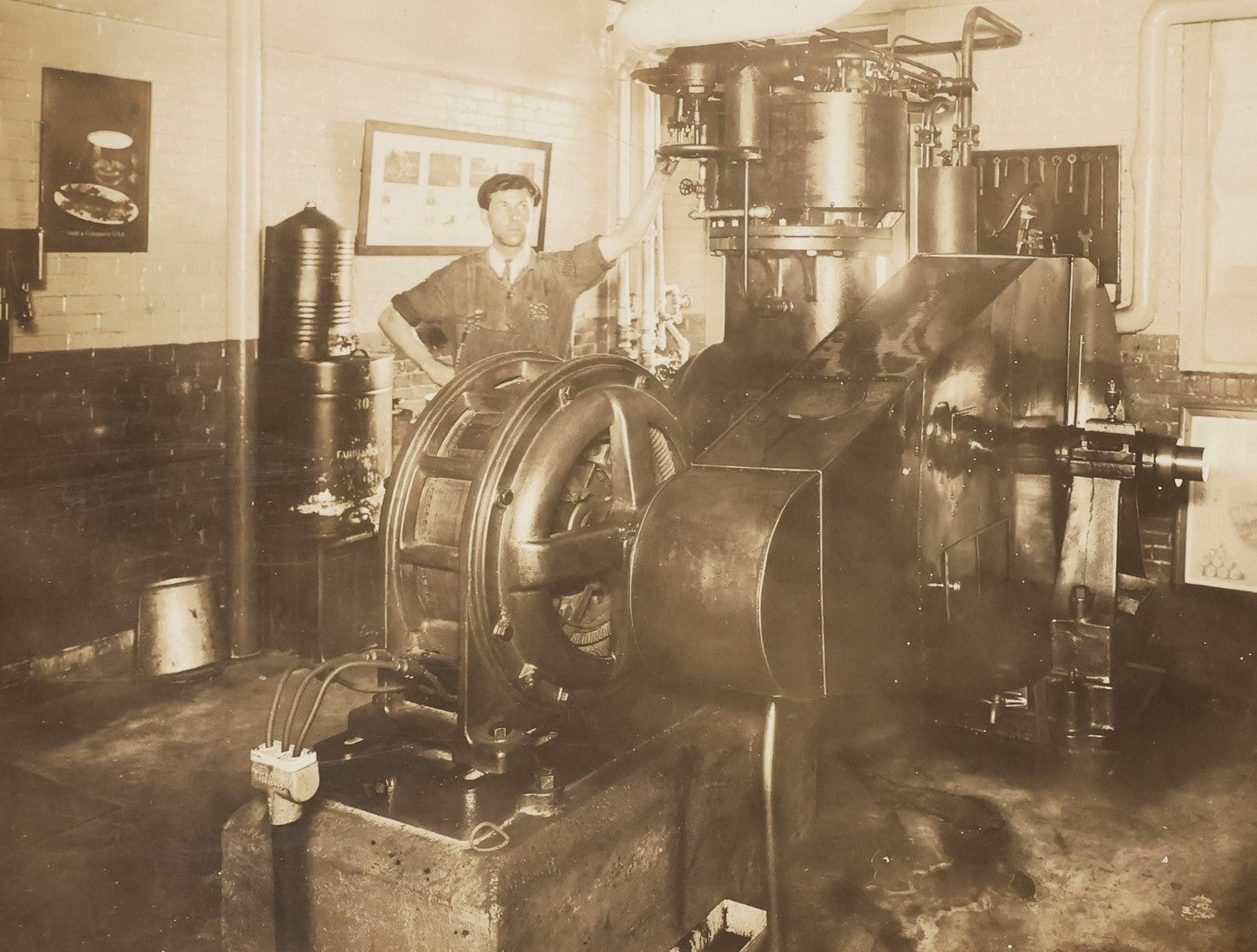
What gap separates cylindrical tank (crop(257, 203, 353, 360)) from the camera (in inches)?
195

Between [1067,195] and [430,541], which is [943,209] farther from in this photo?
[430,541]

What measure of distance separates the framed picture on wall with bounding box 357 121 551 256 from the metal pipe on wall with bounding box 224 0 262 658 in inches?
26.7

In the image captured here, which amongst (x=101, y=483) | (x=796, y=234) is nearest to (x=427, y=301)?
(x=101, y=483)

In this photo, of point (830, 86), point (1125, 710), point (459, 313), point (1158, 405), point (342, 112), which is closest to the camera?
point (830, 86)

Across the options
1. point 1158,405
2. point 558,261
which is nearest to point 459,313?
point 558,261

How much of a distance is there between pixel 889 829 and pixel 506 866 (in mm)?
1596

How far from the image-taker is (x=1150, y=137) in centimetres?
561

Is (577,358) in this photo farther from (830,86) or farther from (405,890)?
(830,86)

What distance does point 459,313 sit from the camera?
457cm

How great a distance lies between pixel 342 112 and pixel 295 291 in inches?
38.4

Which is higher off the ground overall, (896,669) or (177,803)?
(896,669)

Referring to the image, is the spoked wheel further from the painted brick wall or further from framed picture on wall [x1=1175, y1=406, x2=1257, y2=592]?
framed picture on wall [x1=1175, y1=406, x2=1257, y2=592]

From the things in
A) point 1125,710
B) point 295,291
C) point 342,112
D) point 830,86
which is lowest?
point 1125,710

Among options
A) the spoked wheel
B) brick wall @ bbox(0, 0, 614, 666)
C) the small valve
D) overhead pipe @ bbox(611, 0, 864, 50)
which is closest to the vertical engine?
brick wall @ bbox(0, 0, 614, 666)
